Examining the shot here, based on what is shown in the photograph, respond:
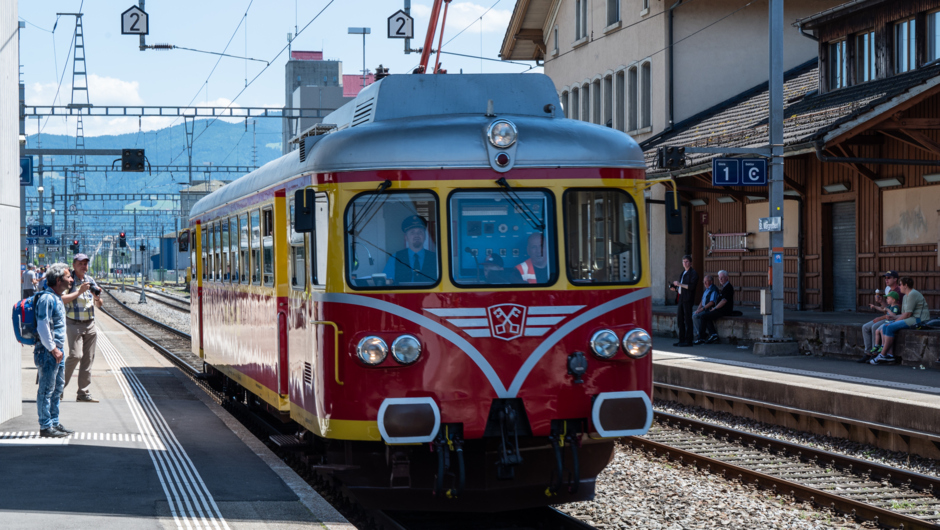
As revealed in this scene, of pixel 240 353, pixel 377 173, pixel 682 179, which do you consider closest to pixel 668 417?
pixel 240 353

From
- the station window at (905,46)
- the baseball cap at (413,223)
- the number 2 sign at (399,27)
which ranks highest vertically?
the number 2 sign at (399,27)

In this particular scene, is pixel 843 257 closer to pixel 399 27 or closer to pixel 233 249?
pixel 399 27

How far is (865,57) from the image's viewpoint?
21.4m

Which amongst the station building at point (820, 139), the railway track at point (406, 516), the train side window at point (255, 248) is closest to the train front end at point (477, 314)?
the railway track at point (406, 516)

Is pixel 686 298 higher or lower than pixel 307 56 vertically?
lower

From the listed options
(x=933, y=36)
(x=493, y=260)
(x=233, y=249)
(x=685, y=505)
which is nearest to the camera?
(x=493, y=260)

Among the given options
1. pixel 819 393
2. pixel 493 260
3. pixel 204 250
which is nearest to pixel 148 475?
pixel 493 260

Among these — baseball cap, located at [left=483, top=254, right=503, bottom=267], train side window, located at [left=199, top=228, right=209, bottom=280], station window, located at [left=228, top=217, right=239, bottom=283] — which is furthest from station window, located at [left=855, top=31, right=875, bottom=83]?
baseball cap, located at [left=483, top=254, right=503, bottom=267]

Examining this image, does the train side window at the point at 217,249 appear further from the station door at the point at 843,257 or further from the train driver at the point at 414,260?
the station door at the point at 843,257

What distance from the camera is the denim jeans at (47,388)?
9.98 meters

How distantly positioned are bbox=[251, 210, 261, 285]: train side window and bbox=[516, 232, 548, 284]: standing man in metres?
3.46

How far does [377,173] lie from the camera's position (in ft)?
24.2

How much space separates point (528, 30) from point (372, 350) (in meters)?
30.4

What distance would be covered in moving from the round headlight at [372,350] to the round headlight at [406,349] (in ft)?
0.23
